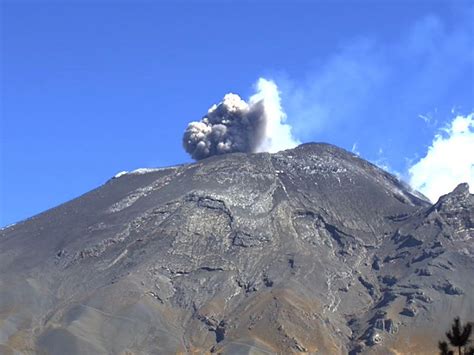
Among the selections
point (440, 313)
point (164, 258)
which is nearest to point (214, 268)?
point (164, 258)

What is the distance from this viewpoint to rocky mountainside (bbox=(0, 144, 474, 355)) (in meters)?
140

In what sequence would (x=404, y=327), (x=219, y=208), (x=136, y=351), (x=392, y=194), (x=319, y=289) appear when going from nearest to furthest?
(x=136, y=351) → (x=404, y=327) → (x=319, y=289) → (x=219, y=208) → (x=392, y=194)

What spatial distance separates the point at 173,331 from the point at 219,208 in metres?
41.9

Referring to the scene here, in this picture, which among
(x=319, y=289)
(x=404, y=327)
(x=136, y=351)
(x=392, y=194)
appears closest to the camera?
(x=136, y=351)

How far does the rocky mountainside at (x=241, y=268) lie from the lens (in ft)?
460

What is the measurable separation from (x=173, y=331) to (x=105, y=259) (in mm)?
30565

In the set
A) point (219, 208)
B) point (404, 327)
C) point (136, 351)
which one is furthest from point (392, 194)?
point (136, 351)

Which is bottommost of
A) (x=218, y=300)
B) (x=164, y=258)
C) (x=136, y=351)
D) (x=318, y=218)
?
(x=136, y=351)

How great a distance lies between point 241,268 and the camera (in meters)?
163

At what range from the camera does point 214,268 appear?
162m

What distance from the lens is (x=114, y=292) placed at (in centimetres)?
15050

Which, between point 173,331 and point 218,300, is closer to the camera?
point 173,331

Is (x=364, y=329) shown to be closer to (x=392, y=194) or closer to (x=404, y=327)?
(x=404, y=327)

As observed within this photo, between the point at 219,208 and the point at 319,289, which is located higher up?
the point at 219,208
